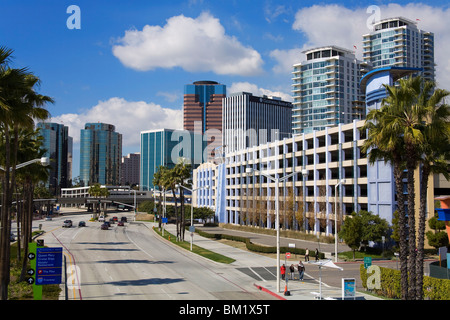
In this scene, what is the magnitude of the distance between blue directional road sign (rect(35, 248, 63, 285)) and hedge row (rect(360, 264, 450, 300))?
70.0 ft

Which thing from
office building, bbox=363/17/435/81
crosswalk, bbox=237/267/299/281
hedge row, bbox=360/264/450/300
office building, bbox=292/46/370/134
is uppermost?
office building, bbox=363/17/435/81

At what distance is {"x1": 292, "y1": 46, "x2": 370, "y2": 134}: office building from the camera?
160250 mm

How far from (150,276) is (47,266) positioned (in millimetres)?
12497

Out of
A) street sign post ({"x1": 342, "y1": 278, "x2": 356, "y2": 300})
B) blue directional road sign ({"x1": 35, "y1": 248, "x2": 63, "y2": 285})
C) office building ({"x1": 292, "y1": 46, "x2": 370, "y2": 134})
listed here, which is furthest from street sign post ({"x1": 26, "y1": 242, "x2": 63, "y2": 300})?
office building ({"x1": 292, "y1": 46, "x2": 370, "y2": 134})

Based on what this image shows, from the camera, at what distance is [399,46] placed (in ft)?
553

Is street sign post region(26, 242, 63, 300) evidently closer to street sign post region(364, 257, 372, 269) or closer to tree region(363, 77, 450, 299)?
tree region(363, 77, 450, 299)

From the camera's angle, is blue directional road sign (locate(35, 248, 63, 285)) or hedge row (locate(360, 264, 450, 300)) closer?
blue directional road sign (locate(35, 248, 63, 285))

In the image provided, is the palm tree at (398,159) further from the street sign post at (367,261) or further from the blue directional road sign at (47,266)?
the blue directional road sign at (47,266)

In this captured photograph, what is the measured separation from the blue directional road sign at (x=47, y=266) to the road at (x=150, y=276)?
11.9 ft

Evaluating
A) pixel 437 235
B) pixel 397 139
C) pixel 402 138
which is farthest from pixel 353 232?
pixel 397 139

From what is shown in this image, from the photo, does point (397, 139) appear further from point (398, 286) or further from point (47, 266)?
point (47, 266)

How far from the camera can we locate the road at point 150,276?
27.6m
